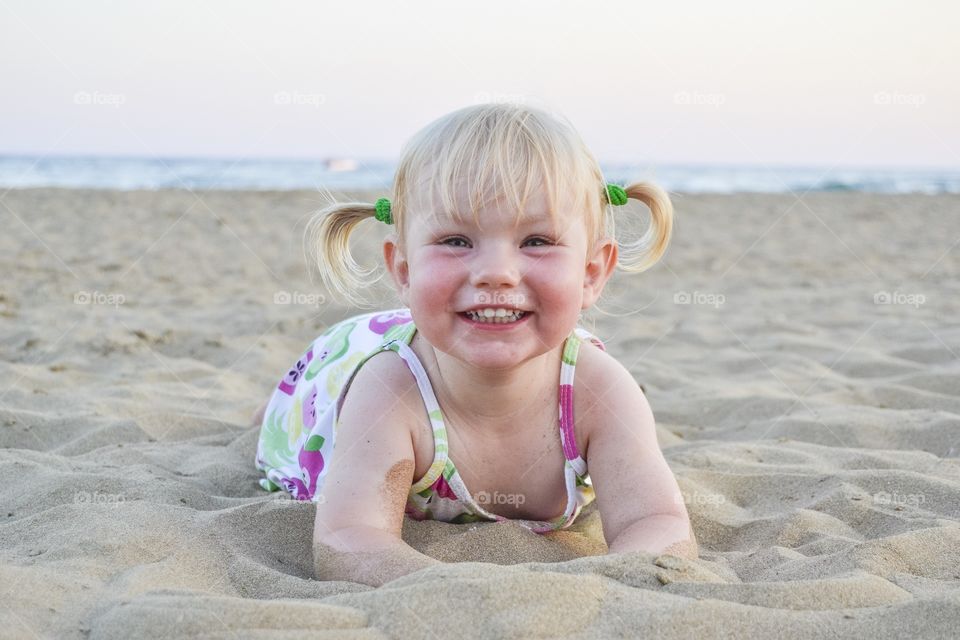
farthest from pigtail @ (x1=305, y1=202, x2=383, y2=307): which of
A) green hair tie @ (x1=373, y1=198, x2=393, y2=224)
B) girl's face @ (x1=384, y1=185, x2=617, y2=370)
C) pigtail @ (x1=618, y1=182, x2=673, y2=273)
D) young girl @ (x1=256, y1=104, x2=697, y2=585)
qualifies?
pigtail @ (x1=618, y1=182, x2=673, y2=273)

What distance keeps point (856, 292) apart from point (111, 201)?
929cm

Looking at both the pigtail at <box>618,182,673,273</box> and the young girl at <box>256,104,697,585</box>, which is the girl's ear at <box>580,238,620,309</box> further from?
the pigtail at <box>618,182,673,273</box>

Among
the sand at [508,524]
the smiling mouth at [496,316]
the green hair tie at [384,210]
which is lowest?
the sand at [508,524]

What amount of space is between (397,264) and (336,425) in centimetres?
51

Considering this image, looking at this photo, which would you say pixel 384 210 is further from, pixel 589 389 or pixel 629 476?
pixel 629 476

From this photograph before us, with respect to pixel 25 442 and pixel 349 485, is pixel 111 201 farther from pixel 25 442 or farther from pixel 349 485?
pixel 349 485

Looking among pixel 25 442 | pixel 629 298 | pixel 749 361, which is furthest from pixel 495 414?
pixel 629 298

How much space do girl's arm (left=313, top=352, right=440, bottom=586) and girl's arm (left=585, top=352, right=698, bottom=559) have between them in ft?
1.50

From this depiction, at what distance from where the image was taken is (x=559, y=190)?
2143mm

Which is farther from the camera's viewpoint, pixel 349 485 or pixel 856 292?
pixel 856 292

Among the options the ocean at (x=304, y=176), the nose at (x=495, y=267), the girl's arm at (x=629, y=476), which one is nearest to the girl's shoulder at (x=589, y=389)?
the girl's arm at (x=629, y=476)

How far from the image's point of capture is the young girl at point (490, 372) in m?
2.08

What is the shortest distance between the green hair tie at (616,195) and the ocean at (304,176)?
15.6 metres

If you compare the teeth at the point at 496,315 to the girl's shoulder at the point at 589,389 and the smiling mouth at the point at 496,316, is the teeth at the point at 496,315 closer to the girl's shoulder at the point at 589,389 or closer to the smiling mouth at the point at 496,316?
the smiling mouth at the point at 496,316
